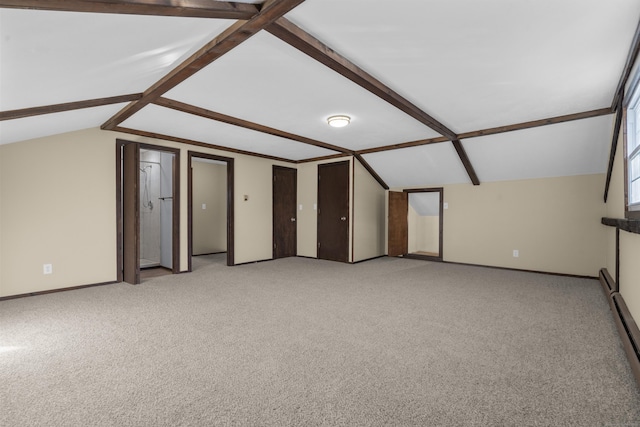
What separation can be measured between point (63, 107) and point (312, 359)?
3.15 metres

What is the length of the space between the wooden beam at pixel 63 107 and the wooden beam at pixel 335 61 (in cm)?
192

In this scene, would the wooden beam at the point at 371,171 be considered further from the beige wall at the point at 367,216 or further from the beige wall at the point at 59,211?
the beige wall at the point at 59,211

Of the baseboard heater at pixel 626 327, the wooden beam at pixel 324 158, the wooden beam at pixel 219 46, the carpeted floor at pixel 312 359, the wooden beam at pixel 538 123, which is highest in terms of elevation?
the wooden beam at pixel 219 46

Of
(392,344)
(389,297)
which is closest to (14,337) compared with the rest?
(392,344)

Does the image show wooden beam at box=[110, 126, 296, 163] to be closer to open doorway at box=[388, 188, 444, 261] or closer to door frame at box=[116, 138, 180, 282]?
door frame at box=[116, 138, 180, 282]

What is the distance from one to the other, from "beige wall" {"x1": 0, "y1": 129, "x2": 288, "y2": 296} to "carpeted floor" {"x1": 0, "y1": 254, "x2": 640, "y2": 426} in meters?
0.36

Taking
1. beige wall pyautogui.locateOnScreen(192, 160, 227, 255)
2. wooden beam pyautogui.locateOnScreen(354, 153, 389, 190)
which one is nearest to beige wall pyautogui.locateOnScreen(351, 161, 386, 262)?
wooden beam pyautogui.locateOnScreen(354, 153, 389, 190)

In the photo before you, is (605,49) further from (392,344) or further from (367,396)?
(367,396)

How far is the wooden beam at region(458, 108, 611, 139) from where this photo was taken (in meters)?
3.63

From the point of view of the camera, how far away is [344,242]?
6207 millimetres

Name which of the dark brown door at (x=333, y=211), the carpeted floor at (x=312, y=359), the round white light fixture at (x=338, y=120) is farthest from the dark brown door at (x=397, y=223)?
the round white light fixture at (x=338, y=120)

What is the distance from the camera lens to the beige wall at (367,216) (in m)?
6.27

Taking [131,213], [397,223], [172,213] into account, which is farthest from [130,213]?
[397,223]

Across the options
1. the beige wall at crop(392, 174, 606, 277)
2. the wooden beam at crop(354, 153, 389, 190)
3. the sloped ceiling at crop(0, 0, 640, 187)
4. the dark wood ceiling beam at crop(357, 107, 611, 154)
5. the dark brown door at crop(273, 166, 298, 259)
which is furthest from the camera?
the dark brown door at crop(273, 166, 298, 259)
